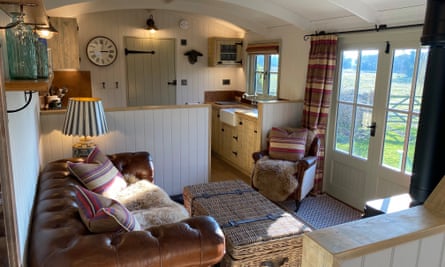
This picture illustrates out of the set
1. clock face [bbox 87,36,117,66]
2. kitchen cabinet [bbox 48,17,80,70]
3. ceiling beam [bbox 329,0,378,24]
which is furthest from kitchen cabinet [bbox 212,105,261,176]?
kitchen cabinet [bbox 48,17,80,70]

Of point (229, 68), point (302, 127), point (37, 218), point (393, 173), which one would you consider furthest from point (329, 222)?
point (229, 68)

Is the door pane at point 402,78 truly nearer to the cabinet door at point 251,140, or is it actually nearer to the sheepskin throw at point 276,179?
the sheepskin throw at point 276,179

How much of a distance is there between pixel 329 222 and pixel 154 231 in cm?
242

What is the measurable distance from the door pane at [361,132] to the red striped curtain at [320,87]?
15.6 inches

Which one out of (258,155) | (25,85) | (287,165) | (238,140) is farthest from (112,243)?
(238,140)

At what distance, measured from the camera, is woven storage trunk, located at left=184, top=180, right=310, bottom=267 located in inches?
90.7

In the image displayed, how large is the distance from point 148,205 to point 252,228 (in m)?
0.85

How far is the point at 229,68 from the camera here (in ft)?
21.9

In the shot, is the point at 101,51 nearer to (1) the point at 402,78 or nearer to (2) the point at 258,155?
(2) the point at 258,155

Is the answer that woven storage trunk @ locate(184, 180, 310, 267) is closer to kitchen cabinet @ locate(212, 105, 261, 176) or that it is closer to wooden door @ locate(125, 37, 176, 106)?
kitchen cabinet @ locate(212, 105, 261, 176)

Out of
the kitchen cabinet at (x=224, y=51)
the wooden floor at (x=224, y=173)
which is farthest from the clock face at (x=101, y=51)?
the wooden floor at (x=224, y=173)

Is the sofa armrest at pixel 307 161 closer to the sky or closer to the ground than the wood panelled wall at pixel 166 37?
closer to the ground

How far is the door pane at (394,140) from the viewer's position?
11.5ft

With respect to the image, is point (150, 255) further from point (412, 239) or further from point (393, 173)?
point (393, 173)
